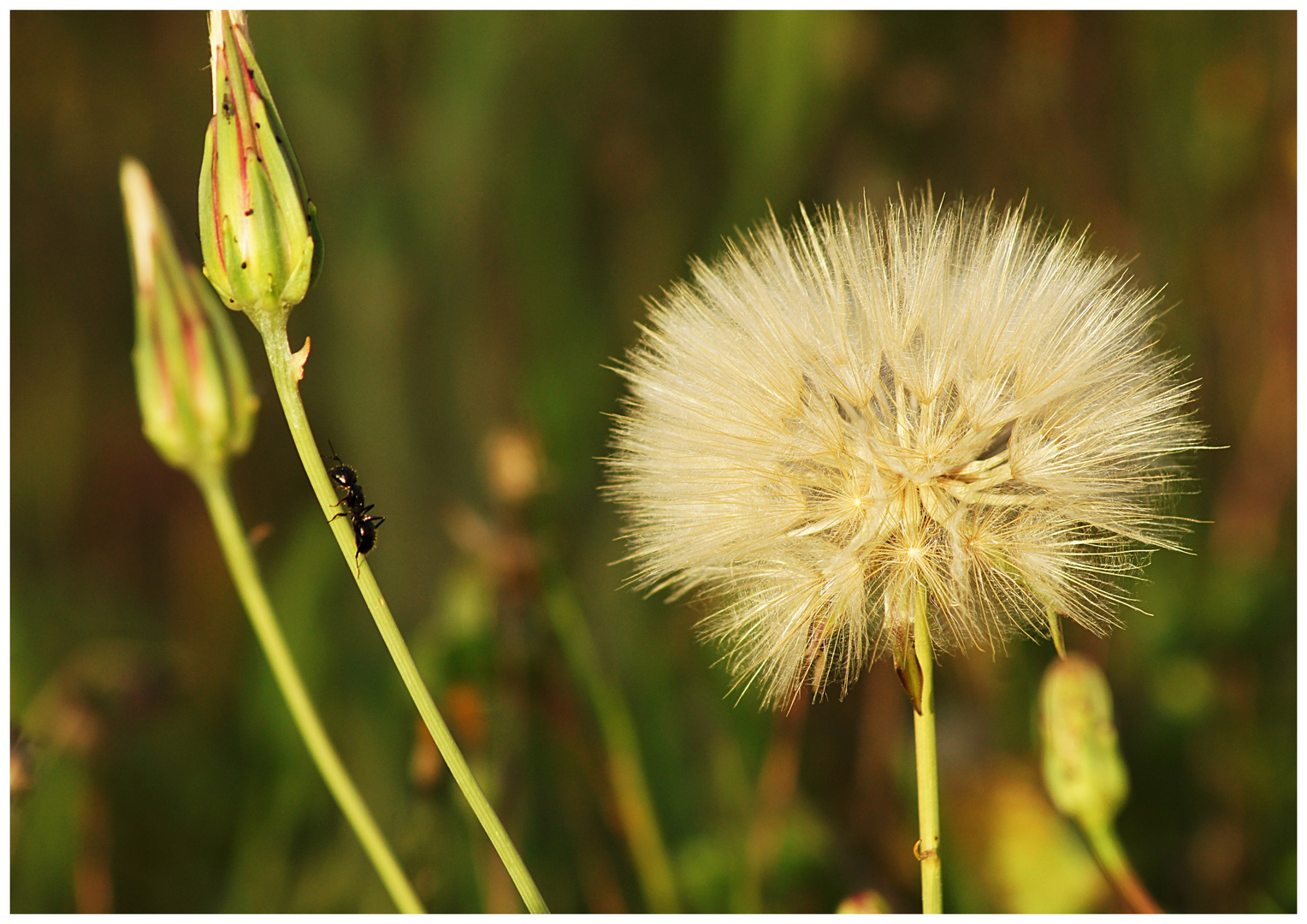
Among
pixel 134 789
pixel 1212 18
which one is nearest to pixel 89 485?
pixel 134 789

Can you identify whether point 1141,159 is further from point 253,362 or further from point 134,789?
point 134,789

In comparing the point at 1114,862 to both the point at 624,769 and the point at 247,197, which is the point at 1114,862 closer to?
the point at 624,769

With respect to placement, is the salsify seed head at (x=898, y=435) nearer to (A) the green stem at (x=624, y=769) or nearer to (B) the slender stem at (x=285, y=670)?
(B) the slender stem at (x=285, y=670)

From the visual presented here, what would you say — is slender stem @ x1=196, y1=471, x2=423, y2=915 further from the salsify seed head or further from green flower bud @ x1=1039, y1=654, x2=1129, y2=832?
green flower bud @ x1=1039, y1=654, x2=1129, y2=832

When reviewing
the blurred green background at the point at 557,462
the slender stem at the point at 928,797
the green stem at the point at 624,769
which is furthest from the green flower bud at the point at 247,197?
the green stem at the point at 624,769

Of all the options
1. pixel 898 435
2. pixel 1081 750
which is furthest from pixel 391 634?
pixel 1081 750

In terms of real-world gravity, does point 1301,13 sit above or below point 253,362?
above

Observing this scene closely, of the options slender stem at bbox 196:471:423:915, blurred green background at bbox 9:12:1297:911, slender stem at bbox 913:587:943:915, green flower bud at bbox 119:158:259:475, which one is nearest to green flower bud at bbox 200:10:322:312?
green flower bud at bbox 119:158:259:475
